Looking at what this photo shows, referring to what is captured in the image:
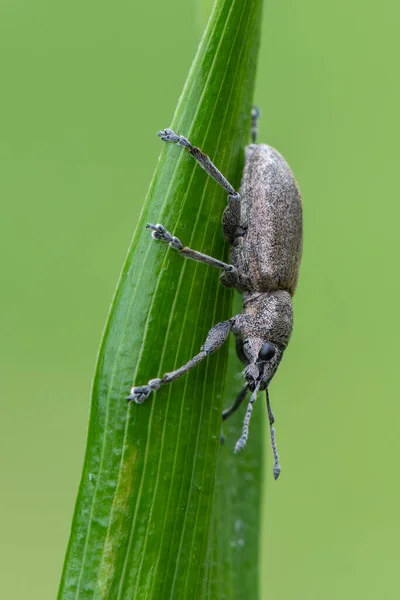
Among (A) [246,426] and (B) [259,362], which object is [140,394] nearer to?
(A) [246,426]

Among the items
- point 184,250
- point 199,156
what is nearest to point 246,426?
point 184,250

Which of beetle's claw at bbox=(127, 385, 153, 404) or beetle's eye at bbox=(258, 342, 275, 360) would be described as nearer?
beetle's claw at bbox=(127, 385, 153, 404)

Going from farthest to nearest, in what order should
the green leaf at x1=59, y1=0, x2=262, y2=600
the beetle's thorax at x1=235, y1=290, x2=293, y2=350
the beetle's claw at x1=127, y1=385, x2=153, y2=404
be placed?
the beetle's thorax at x1=235, y1=290, x2=293, y2=350 → the beetle's claw at x1=127, y1=385, x2=153, y2=404 → the green leaf at x1=59, y1=0, x2=262, y2=600

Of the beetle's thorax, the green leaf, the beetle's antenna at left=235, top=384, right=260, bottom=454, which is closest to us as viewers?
the green leaf

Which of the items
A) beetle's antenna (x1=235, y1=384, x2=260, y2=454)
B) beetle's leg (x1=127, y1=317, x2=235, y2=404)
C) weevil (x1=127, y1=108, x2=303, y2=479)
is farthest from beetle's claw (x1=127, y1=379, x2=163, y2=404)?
weevil (x1=127, y1=108, x2=303, y2=479)

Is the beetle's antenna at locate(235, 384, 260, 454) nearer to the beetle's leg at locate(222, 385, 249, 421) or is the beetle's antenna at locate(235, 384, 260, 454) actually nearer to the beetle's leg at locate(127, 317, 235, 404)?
the beetle's leg at locate(222, 385, 249, 421)

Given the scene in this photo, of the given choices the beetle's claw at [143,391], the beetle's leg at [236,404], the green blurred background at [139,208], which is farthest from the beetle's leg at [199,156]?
the green blurred background at [139,208]

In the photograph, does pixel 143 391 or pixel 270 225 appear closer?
pixel 143 391

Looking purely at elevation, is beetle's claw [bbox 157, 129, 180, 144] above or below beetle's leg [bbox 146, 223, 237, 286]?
above
